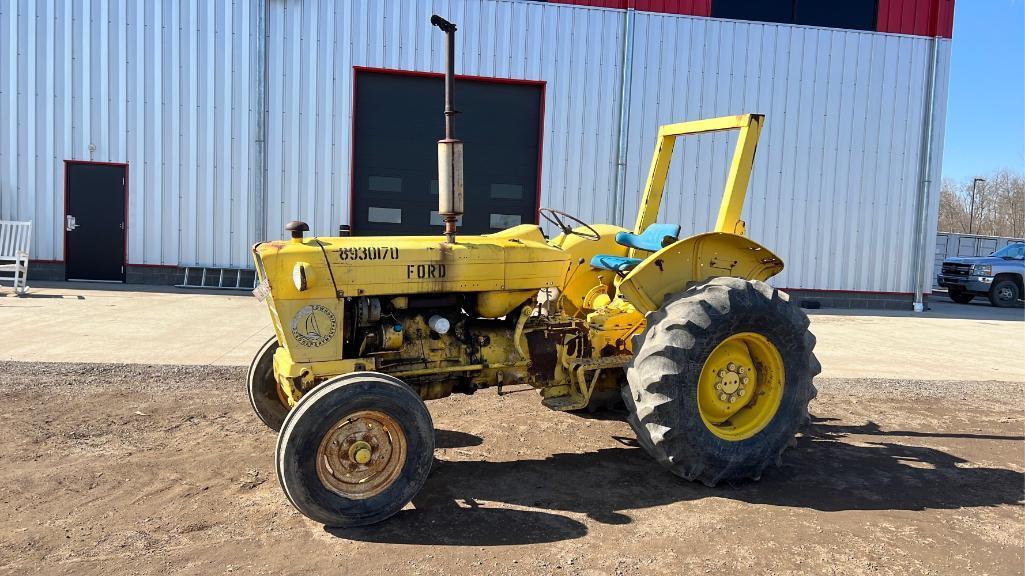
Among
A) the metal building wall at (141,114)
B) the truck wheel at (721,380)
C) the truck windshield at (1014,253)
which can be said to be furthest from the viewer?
the truck windshield at (1014,253)

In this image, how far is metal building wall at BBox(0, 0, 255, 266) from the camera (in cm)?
1155

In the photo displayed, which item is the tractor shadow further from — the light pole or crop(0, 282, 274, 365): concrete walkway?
the light pole

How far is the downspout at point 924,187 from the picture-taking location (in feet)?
44.1

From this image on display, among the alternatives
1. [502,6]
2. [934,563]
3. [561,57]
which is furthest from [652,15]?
[934,563]

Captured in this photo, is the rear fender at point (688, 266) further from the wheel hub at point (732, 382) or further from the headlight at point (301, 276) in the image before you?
the headlight at point (301, 276)

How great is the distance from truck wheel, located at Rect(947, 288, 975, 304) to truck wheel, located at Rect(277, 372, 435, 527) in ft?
60.3

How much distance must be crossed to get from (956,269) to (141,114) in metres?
18.3

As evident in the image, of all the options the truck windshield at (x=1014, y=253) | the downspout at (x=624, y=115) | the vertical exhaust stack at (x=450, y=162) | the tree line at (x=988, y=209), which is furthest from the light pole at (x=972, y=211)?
A: the vertical exhaust stack at (x=450, y=162)

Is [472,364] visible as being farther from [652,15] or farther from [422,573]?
[652,15]

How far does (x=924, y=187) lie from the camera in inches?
534

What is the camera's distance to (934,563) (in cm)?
316

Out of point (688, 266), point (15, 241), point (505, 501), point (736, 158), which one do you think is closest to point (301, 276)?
point (505, 501)

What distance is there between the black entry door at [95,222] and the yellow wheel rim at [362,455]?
1052cm

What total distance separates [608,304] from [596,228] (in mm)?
878
